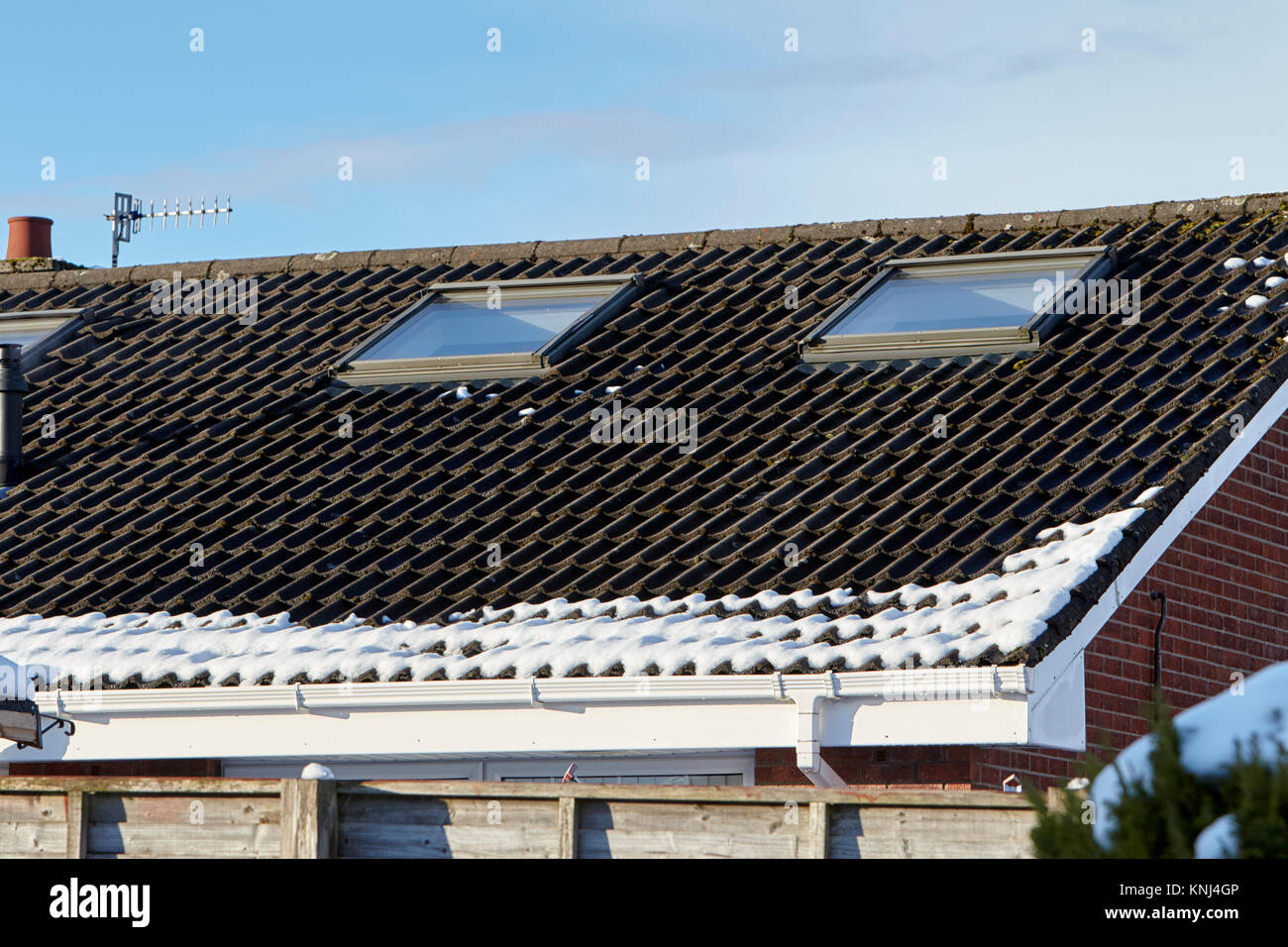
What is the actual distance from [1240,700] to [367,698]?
5.55 meters

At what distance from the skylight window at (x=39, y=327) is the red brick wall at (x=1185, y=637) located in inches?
311

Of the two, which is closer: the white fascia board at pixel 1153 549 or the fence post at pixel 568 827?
the fence post at pixel 568 827

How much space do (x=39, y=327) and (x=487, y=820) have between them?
9631 mm

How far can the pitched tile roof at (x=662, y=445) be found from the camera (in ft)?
30.9

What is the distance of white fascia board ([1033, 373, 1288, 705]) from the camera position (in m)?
7.93

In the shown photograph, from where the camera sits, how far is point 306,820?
6266mm

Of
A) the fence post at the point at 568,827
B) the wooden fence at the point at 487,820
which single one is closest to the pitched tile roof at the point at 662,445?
the wooden fence at the point at 487,820

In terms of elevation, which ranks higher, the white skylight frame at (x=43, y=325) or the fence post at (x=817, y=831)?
the white skylight frame at (x=43, y=325)

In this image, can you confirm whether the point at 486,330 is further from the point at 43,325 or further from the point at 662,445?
the point at 43,325

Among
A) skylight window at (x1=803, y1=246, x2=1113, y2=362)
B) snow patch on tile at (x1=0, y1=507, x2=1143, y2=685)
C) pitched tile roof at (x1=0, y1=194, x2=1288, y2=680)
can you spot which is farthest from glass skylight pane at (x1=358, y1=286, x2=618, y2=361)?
snow patch on tile at (x1=0, y1=507, x2=1143, y2=685)

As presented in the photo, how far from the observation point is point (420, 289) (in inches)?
548

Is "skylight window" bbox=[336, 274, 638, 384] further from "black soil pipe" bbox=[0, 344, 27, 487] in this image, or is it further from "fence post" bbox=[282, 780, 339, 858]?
"fence post" bbox=[282, 780, 339, 858]

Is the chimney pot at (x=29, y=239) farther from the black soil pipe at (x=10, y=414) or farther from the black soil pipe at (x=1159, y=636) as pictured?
the black soil pipe at (x=1159, y=636)
